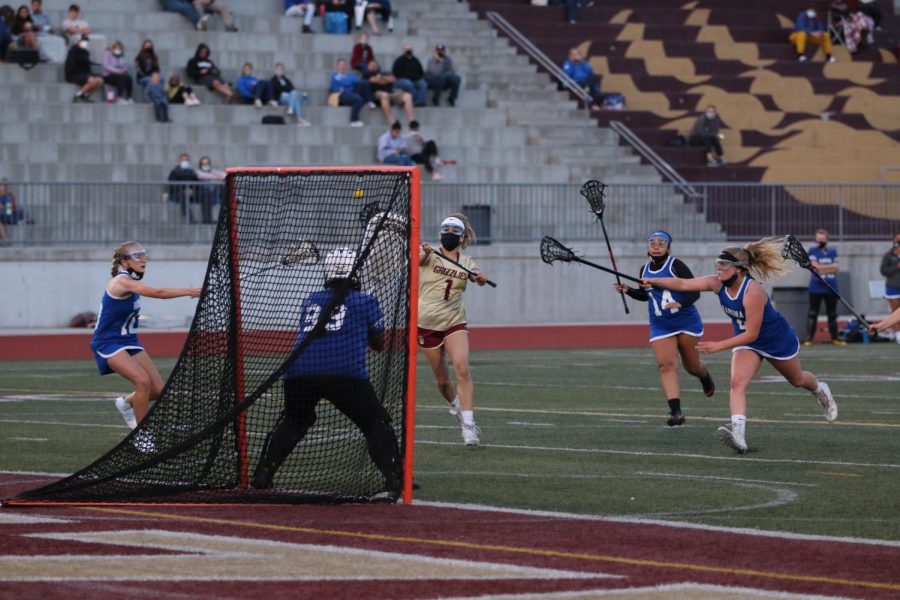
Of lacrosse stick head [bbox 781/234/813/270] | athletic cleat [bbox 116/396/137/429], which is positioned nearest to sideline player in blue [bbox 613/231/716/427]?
lacrosse stick head [bbox 781/234/813/270]

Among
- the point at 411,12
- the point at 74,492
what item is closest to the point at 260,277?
the point at 74,492

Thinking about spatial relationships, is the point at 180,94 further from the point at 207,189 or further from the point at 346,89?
the point at 207,189

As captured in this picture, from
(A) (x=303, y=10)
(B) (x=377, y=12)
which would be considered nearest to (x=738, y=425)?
(A) (x=303, y=10)

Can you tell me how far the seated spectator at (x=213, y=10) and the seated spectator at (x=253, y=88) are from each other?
1967 millimetres

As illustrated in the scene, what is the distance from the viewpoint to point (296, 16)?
35562mm

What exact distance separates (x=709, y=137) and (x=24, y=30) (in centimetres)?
1354

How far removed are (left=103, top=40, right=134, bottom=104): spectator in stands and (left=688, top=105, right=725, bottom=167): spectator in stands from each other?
37.1ft

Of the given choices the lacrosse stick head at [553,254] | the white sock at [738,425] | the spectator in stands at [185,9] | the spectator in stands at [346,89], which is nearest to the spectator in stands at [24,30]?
the spectator in stands at [185,9]

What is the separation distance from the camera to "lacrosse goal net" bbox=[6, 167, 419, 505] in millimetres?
10297

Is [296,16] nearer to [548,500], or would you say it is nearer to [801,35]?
[801,35]

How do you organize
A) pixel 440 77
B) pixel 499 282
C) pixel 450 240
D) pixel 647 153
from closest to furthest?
pixel 450 240 < pixel 499 282 < pixel 647 153 < pixel 440 77

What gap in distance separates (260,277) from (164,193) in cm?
1830

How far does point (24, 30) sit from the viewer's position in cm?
3241

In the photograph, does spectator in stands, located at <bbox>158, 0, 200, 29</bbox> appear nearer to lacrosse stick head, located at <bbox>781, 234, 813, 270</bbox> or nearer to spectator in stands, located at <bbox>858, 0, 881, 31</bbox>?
spectator in stands, located at <bbox>858, 0, 881, 31</bbox>
